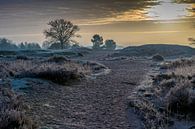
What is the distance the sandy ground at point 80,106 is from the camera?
12328 mm

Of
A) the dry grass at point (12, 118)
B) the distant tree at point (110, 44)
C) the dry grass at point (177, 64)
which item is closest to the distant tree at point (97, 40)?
the distant tree at point (110, 44)

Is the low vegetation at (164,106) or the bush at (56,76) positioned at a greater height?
Answer: the bush at (56,76)

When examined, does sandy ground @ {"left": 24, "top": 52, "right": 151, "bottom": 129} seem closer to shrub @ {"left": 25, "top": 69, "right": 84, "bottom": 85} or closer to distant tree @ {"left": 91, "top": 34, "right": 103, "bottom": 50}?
shrub @ {"left": 25, "top": 69, "right": 84, "bottom": 85}

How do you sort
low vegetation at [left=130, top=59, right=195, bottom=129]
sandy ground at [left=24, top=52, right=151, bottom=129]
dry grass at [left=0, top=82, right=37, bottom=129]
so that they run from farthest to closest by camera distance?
low vegetation at [left=130, top=59, right=195, bottom=129] → sandy ground at [left=24, top=52, right=151, bottom=129] → dry grass at [left=0, top=82, right=37, bottom=129]

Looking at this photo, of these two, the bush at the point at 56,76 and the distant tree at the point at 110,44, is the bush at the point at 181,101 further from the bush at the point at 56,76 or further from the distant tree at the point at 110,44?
the distant tree at the point at 110,44

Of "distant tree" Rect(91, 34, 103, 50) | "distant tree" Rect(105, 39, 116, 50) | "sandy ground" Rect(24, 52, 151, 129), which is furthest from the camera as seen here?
"distant tree" Rect(105, 39, 116, 50)

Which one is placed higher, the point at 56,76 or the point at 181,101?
the point at 56,76

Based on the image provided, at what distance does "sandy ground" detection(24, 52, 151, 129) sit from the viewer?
12328mm

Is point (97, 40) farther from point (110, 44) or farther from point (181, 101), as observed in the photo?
point (181, 101)

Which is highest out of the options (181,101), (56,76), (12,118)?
(56,76)

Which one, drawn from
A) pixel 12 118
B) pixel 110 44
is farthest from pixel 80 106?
pixel 110 44

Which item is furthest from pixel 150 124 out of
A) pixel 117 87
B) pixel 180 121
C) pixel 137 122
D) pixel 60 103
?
pixel 117 87

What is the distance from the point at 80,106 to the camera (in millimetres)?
15000

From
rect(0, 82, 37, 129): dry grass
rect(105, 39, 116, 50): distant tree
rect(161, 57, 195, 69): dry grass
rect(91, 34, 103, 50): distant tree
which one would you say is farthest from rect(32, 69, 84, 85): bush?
rect(105, 39, 116, 50): distant tree
